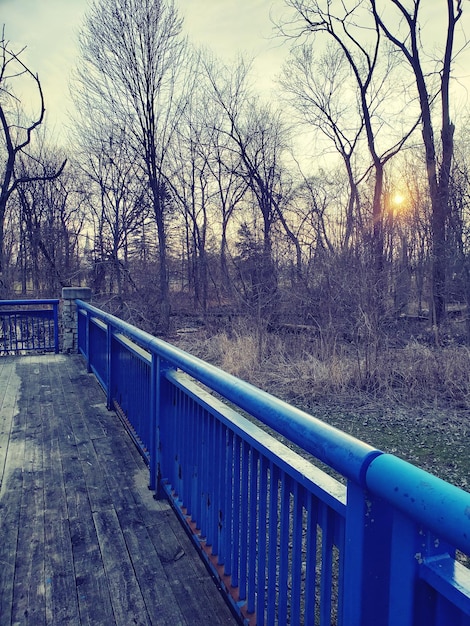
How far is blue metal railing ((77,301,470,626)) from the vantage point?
815 millimetres

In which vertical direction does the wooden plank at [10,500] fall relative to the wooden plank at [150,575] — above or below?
above

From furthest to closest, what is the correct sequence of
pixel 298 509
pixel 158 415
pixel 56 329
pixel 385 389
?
pixel 56 329
pixel 385 389
pixel 158 415
pixel 298 509

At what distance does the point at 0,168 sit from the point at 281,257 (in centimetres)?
1302

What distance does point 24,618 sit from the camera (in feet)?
6.12

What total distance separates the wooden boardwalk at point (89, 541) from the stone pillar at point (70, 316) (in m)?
3.86

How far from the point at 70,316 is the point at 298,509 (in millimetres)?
7682

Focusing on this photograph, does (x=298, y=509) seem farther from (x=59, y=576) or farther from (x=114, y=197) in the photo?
(x=114, y=197)

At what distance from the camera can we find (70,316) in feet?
27.0

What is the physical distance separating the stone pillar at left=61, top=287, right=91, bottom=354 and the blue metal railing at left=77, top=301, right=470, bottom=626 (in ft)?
17.9

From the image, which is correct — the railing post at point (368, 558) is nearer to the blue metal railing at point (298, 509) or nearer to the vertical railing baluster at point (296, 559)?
the blue metal railing at point (298, 509)

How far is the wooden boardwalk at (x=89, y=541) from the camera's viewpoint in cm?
193

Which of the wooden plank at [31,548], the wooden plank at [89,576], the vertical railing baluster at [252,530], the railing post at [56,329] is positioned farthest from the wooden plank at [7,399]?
the vertical railing baluster at [252,530]

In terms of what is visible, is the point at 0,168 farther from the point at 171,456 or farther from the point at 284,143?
the point at 171,456

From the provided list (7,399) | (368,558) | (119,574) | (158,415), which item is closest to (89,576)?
(119,574)
